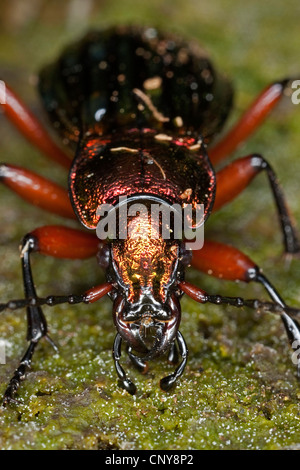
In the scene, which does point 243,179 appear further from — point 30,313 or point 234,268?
point 30,313

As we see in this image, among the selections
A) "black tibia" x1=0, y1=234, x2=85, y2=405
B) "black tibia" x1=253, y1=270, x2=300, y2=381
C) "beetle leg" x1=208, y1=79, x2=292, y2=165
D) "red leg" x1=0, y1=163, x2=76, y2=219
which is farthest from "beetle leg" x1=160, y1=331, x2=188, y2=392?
"beetle leg" x1=208, y1=79, x2=292, y2=165

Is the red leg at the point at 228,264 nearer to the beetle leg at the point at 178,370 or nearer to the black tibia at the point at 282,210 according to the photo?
the beetle leg at the point at 178,370

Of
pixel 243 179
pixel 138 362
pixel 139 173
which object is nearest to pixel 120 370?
pixel 138 362

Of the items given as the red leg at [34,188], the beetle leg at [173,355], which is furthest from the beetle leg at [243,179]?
the beetle leg at [173,355]

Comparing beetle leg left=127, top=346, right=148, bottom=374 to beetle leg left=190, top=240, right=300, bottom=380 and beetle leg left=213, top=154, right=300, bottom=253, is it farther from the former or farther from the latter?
beetle leg left=213, top=154, right=300, bottom=253

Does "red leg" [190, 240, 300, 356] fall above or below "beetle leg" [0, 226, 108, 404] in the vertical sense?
above

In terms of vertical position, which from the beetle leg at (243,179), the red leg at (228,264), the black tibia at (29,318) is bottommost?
the black tibia at (29,318)

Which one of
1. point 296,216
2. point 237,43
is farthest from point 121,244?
point 237,43
